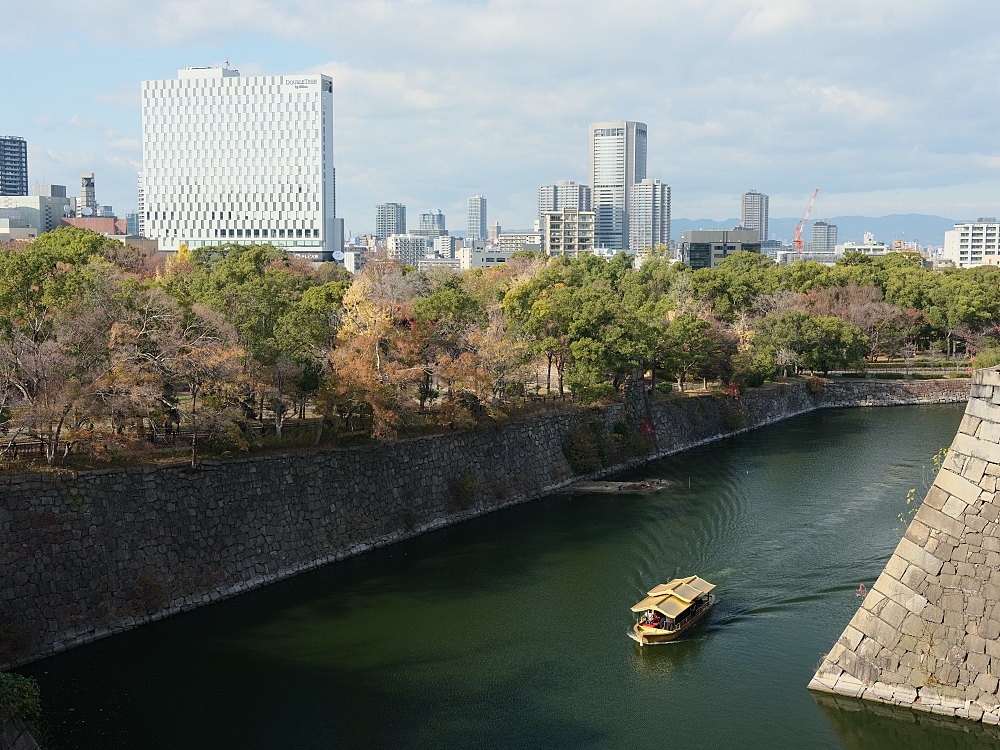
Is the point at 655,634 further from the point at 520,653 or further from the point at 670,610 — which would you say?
the point at 520,653

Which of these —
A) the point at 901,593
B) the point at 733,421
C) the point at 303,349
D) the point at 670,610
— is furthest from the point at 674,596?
the point at 733,421

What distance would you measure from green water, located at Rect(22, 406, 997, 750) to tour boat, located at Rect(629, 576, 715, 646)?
0.43 m

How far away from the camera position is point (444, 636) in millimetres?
21766

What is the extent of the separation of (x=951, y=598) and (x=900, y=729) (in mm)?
2576

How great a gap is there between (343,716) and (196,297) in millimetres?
18927

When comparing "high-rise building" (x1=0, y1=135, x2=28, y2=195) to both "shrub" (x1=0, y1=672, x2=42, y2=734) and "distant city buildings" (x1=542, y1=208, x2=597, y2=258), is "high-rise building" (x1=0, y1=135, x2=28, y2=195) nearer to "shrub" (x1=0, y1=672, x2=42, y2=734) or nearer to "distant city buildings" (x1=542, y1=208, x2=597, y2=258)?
"distant city buildings" (x1=542, y1=208, x2=597, y2=258)

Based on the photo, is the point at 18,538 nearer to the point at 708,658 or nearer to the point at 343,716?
the point at 343,716

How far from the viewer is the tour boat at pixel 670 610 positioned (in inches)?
838

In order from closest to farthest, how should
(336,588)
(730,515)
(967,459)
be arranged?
1. (967,459)
2. (336,588)
3. (730,515)

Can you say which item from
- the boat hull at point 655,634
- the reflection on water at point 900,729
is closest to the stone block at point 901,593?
the reflection on water at point 900,729

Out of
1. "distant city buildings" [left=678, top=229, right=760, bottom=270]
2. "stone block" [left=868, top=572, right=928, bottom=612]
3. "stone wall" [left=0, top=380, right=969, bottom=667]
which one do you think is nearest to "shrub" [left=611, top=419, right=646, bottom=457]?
"stone wall" [left=0, top=380, right=969, bottom=667]

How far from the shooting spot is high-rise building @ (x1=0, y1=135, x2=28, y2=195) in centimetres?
18550

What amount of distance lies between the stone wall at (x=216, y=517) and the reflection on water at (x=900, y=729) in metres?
14.3

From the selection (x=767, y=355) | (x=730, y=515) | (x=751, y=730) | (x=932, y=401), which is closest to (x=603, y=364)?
(x=730, y=515)
